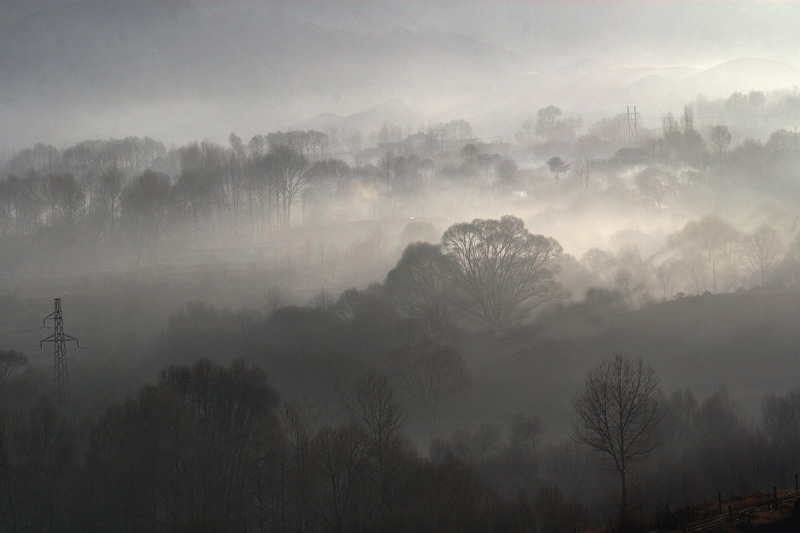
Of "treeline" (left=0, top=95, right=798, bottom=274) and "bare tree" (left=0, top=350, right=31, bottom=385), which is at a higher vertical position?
"treeline" (left=0, top=95, right=798, bottom=274)

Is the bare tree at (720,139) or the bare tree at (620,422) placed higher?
the bare tree at (720,139)

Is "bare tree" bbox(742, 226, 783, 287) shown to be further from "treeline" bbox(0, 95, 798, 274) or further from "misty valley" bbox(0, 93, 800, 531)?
"treeline" bbox(0, 95, 798, 274)

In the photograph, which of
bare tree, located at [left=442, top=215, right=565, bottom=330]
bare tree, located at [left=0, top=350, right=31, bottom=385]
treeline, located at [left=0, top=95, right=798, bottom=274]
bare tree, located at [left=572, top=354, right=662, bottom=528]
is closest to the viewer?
bare tree, located at [left=572, top=354, right=662, bottom=528]

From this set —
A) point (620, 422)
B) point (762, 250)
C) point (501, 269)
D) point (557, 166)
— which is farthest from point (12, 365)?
point (557, 166)

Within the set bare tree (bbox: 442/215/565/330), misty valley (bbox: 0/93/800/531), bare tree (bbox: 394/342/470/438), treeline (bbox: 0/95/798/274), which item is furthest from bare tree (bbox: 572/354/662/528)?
treeline (bbox: 0/95/798/274)

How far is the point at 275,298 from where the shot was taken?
58.9 metres

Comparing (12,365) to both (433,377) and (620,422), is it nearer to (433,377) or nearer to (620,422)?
(433,377)

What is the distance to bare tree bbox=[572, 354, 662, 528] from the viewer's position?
27953 mm

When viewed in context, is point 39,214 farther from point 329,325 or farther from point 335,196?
point 329,325

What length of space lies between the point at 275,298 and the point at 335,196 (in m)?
33.7

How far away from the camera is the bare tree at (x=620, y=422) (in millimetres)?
27953

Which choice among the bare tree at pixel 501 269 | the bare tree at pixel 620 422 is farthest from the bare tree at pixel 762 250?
the bare tree at pixel 620 422

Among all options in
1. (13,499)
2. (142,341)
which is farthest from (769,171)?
(13,499)

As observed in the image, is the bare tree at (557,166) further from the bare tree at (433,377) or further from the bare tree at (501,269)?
the bare tree at (433,377)
